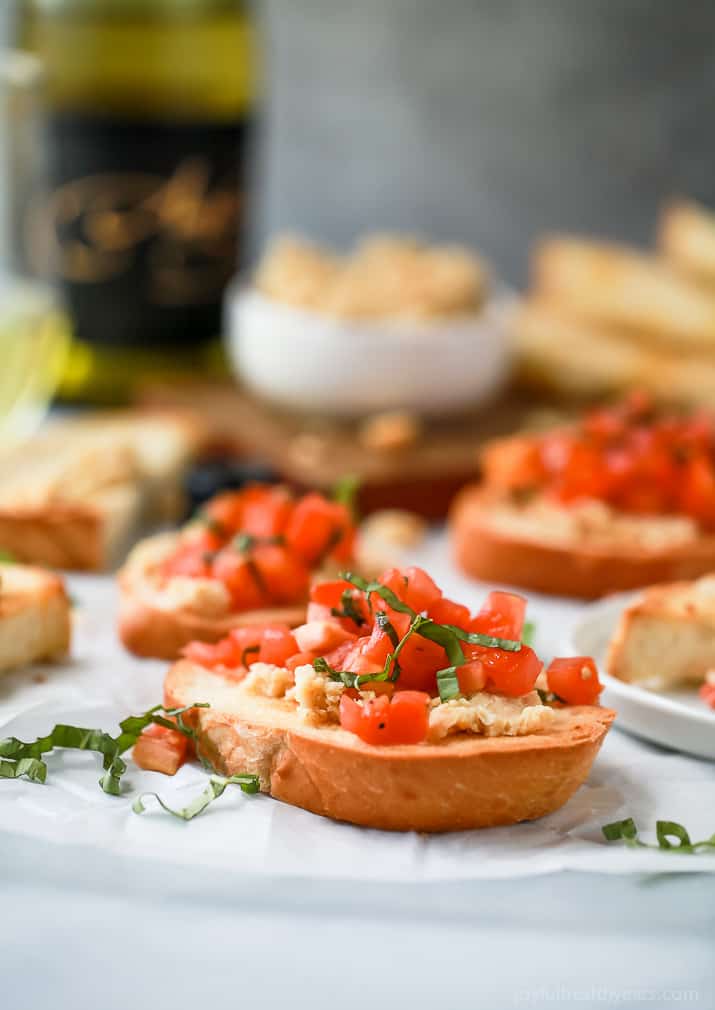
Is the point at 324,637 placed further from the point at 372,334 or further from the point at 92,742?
the point at 372,334

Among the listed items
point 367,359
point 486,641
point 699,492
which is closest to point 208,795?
point 486,641

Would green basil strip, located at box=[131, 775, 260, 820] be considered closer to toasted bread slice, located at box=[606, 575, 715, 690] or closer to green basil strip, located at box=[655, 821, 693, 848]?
green basil strip, located at box=[655, 821, 693, 848]

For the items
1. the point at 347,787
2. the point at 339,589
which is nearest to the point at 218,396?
the point at 339,589

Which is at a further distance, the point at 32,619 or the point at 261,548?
the point at 261,548

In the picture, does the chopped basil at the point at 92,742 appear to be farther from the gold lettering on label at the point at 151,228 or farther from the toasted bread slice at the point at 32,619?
the gold lettering on label at the point at 151,228

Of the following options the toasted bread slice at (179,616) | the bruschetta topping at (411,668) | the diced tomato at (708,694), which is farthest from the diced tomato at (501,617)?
the toasted bread slice at (179,616)
